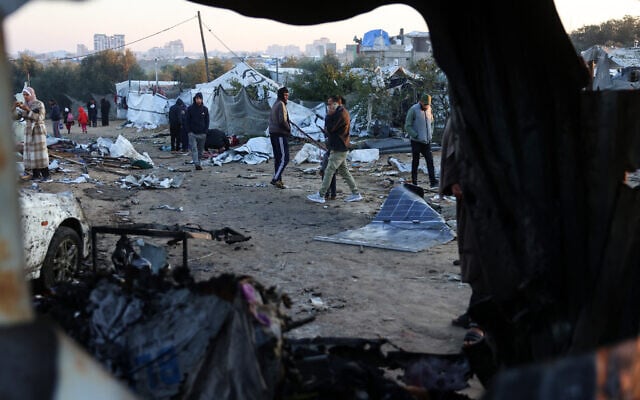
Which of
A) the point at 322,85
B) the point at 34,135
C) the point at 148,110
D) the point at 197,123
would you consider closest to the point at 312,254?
the point at 34,135

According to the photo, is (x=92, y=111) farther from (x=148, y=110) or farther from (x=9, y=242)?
(x=9, y=242)

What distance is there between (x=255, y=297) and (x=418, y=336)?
288 cm

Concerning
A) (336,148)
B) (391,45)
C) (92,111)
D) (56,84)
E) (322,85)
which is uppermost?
(391,45)

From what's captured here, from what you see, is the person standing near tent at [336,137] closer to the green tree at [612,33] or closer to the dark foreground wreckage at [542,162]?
the dark foreground wreckage at [542,162]

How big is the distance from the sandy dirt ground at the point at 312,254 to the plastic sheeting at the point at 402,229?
20 cm

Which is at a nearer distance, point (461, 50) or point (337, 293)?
point (461, 50)

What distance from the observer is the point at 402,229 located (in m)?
9.84

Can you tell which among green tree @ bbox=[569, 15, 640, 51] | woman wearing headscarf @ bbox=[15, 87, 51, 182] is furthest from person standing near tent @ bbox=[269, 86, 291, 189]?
green tree @ bbox=[569, 15, 640, 51]

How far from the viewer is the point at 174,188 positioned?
14.7 m

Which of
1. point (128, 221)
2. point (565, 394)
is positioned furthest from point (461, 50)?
point (128, 221)

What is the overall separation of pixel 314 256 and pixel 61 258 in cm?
306

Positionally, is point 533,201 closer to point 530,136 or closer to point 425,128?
point 530,136

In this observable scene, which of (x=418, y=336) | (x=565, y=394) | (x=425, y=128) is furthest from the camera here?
(x=425, y=128)

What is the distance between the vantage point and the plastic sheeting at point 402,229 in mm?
9219
